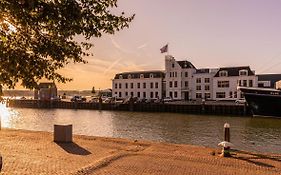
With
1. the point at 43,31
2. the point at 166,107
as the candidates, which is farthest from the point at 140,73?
the point at 43,31

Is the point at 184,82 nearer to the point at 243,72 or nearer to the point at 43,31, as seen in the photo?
the point at 243,72

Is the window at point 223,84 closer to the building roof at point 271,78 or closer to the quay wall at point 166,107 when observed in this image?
the building roof at point 271,78

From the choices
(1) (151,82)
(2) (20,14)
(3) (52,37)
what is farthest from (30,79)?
(1) (151,82)

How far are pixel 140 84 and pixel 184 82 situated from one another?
1371 centimetres

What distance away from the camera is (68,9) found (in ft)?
24.8

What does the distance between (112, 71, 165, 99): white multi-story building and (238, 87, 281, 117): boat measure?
135 ft

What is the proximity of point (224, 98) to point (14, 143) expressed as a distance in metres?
68.0

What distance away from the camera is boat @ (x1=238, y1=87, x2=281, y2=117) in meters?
45.8

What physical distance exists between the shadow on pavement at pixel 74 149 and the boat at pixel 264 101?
1493 inches

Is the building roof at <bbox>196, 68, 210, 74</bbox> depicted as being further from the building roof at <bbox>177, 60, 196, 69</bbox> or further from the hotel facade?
the building roof at <bbox>177, 60, 196, 69</bbox>

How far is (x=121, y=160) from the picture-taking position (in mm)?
12359

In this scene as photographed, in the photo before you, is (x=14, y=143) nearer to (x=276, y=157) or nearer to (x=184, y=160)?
(x=184, y=160)

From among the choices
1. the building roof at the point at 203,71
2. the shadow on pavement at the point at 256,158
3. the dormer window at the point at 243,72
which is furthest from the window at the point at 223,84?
the shadow on pavement at the point at 256,158

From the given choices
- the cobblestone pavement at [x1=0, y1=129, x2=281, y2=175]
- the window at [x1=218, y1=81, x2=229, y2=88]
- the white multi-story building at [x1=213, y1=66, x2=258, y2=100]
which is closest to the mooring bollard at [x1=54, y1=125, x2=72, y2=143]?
the cobblestone pavement at [x1=0, y1=129, x2=281, y2=175]
